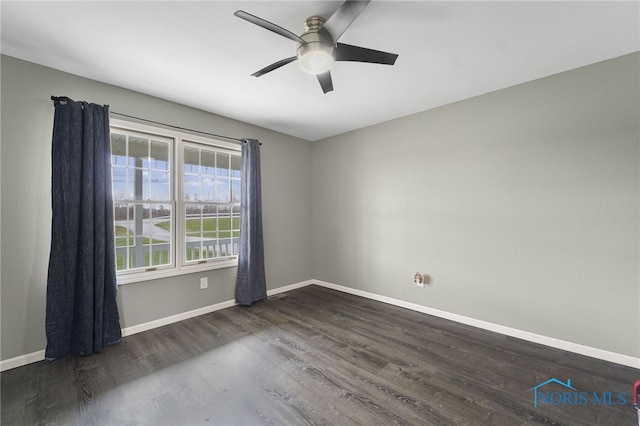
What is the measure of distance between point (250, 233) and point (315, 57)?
2484 mm

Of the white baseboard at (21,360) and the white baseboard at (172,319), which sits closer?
the white baseboard at (21,360)

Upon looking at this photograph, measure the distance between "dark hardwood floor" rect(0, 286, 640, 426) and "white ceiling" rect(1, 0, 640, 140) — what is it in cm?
264

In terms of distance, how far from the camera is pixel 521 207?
8.69 feet

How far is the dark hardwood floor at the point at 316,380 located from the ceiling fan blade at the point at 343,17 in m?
2.44

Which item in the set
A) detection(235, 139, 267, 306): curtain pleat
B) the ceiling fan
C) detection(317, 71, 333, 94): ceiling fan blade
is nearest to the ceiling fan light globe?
the ceiling fan

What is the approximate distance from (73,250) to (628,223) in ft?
16.0

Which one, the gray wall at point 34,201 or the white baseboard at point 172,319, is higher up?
the gray wall at point 34,201

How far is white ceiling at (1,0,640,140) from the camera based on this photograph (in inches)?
66.0

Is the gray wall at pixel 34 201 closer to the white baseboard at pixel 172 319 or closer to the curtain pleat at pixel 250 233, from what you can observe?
the white baseboard at pixel 172 319

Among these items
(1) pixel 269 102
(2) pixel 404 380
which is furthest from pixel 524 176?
(1) pixel 269 102

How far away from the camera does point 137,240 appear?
2.93 meters

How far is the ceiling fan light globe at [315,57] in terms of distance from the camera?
166cm

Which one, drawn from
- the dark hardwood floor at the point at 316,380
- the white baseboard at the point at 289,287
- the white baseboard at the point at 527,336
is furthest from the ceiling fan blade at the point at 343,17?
the white baseboard at the point at 289,287

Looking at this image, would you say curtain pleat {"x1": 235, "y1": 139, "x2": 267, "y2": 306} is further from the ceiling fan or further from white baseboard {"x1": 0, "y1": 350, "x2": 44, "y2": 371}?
the ceiling fan
